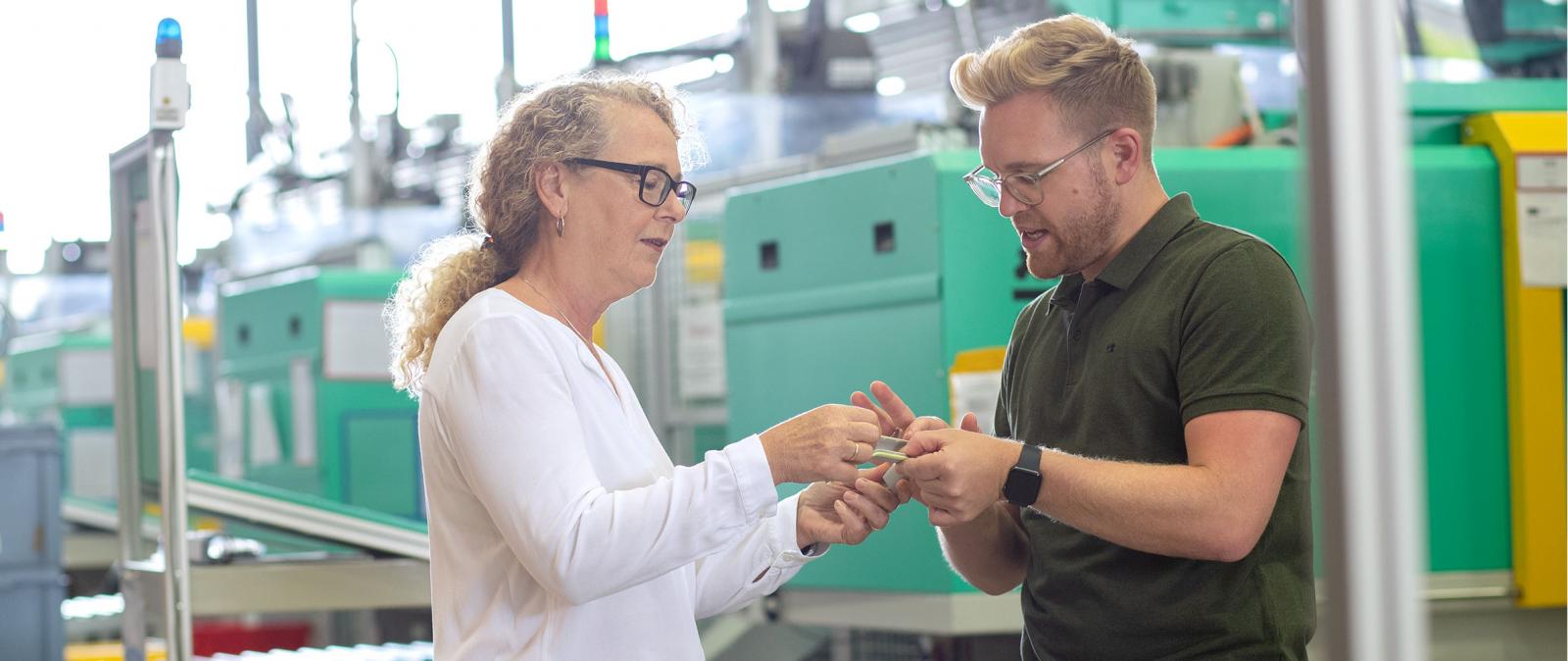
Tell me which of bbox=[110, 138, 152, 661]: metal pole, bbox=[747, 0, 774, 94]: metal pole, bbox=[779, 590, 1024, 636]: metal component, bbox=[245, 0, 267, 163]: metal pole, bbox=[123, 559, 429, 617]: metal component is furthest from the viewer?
bbox=[245, 0, 267, 163]: metal pole

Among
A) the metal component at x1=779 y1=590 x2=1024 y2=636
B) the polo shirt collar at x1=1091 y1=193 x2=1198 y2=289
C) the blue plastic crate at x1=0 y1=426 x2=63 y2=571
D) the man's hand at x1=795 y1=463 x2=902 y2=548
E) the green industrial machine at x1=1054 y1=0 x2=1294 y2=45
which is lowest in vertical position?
the metal component at x1=779 y1=590 x2=1024 y2=636

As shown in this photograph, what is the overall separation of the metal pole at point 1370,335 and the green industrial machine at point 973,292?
2.03 metres

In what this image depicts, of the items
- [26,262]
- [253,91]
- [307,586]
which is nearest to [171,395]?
[307,586]

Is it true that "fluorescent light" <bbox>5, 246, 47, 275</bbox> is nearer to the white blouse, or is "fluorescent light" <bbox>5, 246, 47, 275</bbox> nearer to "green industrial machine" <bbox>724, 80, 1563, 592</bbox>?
"green industrial machine" <bbox>724, 80, 1563, 592</bbox>

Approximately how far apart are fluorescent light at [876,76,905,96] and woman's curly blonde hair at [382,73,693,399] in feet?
13.6

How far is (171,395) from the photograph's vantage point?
284cm

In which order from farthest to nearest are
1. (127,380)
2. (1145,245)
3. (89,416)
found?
1. (89,416)
2. (127,380)
3. (1145,245)

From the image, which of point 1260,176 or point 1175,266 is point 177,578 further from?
point 1260,176

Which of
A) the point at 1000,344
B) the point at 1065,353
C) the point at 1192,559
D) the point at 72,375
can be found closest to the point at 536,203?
the point at 1065,353

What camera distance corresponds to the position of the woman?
1.65 metres

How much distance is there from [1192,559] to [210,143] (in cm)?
810

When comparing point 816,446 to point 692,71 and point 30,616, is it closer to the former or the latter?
point 30,616

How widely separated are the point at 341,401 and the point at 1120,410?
4426mm

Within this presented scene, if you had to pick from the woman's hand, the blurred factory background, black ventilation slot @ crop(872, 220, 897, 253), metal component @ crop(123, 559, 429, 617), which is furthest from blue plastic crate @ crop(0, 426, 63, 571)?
the woman's hand
